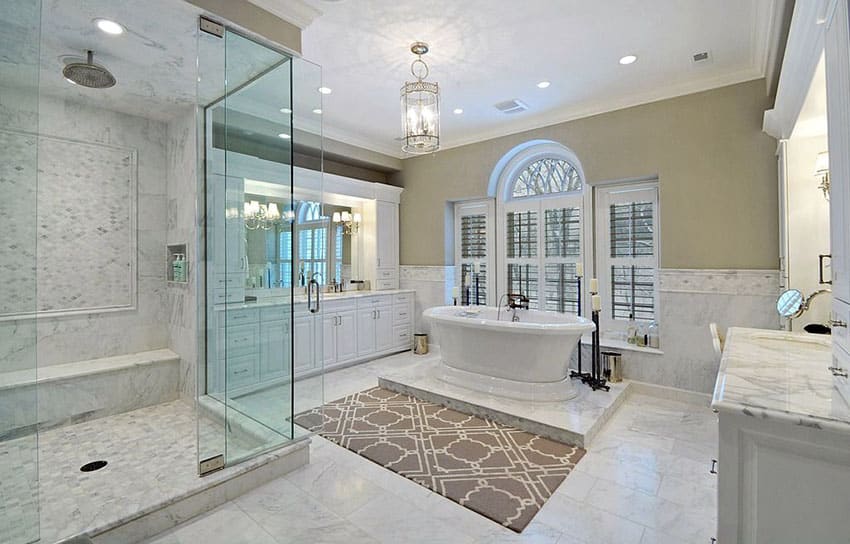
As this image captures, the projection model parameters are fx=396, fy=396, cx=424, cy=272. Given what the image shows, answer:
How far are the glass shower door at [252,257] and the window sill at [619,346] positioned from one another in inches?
121

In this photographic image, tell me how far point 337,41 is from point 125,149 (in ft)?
7.51

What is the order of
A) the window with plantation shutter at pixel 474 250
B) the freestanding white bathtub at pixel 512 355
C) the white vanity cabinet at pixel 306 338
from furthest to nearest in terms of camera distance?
the window with plantation shutter at pixel 474 250 < the white vanity cabinet at pixel 306 338 < the freestanding white bathtub at pixel 512 355

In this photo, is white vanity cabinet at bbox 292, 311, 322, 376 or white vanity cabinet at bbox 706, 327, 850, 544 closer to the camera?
white vanity cabinet at bbox 706, 327, 850, 544

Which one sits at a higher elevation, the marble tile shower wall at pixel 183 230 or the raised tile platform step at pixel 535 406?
the marble tile shower wall at pixel 183 230

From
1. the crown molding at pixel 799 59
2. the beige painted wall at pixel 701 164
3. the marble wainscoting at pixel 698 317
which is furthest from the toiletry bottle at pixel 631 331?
the crown molding at pixel 799 59

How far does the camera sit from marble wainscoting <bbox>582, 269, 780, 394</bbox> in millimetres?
3539

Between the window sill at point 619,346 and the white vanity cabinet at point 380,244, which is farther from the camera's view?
the white vanity cabinet at point 380,244

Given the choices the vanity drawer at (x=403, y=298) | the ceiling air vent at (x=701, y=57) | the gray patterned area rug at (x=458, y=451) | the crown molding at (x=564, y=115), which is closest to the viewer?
the gray patterned area rug at (x=458, y=451)

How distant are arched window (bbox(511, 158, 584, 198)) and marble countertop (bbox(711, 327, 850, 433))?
3.25 metres

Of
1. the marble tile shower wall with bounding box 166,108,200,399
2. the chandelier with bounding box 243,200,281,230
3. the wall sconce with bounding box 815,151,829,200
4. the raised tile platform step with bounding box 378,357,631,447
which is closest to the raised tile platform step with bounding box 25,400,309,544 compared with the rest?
the marble tile shower wall with bounding box 166,108,200,399

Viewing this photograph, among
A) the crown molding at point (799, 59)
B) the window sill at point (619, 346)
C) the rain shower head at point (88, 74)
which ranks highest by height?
the rain shower head at point (88, 74)

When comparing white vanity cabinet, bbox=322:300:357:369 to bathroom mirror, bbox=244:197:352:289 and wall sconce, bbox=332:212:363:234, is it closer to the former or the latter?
wall sconce, bbox=332:212:363:234

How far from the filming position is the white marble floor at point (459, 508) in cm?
199

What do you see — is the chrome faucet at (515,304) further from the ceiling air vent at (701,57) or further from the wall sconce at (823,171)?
the ceiling air vent at (701,57)
